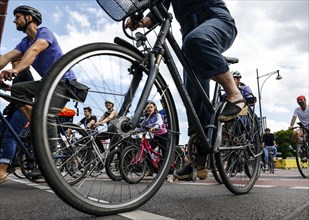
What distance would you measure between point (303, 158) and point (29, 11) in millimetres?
6566

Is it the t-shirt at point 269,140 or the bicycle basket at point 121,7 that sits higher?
the t-shirt at point 269,140

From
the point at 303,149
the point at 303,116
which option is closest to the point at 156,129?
the point at 303,149

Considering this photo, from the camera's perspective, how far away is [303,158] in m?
8.03

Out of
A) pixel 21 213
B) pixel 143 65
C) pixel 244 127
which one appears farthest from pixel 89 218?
pixel 244 127

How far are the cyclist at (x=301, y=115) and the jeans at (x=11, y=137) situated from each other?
625 cm

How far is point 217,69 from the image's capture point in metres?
2.47

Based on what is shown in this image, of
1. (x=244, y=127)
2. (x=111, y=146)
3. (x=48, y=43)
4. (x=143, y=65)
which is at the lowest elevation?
(x=111, y=146)

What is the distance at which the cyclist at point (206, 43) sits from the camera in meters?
2.43

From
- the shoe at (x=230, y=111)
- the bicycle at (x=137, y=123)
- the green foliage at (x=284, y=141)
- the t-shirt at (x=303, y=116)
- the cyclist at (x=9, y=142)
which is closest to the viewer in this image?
the bicycle at (x=137, y=123)

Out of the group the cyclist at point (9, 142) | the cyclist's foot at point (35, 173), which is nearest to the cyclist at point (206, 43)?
the cyclist's foot at point (35, 173)

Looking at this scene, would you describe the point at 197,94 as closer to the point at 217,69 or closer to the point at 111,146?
the point at 217,69

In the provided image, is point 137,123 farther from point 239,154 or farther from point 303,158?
point 303,158

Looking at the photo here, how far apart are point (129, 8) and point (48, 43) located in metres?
1.98

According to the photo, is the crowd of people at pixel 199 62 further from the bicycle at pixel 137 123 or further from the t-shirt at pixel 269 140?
the t-shirt at pixel 269 140
